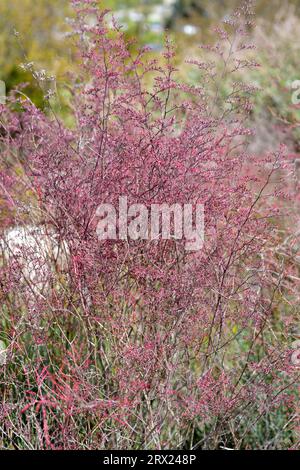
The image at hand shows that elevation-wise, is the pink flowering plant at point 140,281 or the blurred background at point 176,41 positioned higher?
the blurred background at point 176,41

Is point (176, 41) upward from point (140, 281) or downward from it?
upward

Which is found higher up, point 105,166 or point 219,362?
point 105,166

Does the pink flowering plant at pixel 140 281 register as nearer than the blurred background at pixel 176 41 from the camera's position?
Yes

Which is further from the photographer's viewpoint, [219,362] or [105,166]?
[219,362]

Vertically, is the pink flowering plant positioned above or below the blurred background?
below

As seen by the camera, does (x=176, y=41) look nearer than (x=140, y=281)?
No

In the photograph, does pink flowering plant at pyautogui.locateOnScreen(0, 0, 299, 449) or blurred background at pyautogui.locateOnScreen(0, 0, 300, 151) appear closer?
pink flowering plant at pyautogui.locateOnScreen(0, 0, 299, 449)

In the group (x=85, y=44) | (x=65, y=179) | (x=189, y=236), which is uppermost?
(x=85, y=44)
